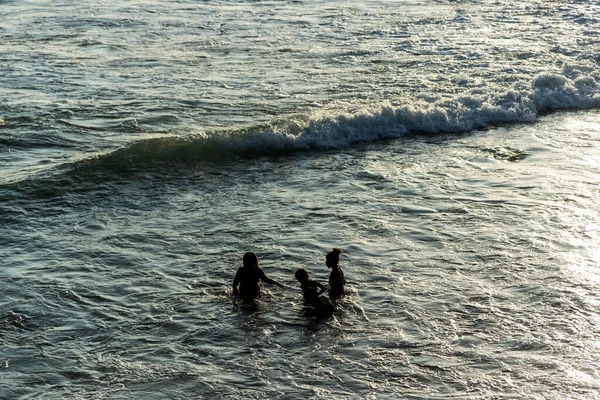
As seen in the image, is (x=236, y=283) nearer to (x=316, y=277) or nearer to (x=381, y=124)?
(x=316, y=277)

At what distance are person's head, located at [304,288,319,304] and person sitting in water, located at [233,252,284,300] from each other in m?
0.66

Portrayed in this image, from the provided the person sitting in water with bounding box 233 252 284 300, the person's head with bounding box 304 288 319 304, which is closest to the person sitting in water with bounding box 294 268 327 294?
the person's head with bounding box 304 288 319 304

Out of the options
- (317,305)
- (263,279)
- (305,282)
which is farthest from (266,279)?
(317,305)

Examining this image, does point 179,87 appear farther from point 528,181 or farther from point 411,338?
point 411,338

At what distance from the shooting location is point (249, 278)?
1036 cm

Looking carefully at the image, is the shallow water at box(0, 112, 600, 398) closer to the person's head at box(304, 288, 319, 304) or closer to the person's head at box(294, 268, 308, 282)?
the person's head at box(304, 288, 319, 304)

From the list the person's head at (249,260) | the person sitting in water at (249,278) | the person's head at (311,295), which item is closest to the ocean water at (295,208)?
the person sitting in water at (249,278)

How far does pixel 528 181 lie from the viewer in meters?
14.6

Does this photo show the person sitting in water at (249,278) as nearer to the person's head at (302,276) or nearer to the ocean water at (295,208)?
the ocean water at (295,208)

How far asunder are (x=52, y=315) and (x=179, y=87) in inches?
414

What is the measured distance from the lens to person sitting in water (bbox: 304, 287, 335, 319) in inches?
391

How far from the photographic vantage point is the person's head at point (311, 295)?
9.99 metres

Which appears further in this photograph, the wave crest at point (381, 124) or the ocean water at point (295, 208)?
the wave crest at point (381, 124)

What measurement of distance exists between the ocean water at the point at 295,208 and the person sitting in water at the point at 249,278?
147 mm
